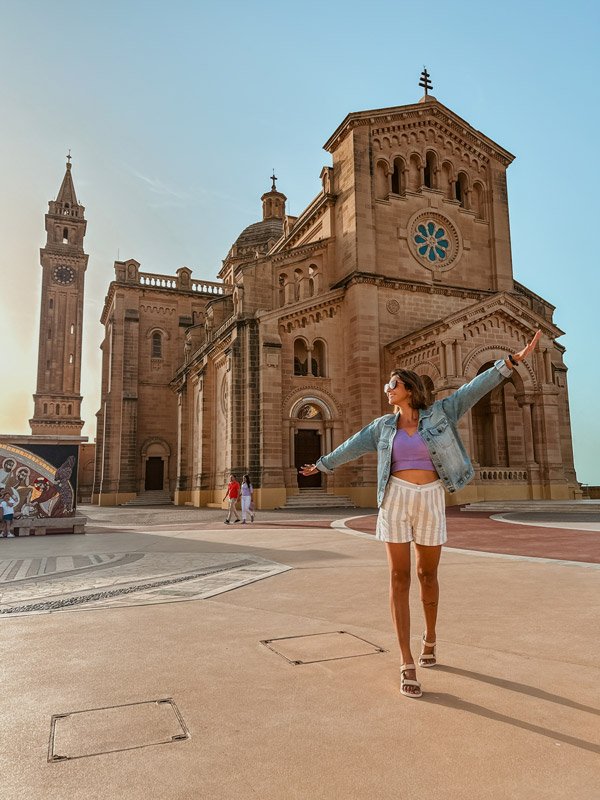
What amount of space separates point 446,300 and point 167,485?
23332mm

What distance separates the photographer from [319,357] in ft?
94.6

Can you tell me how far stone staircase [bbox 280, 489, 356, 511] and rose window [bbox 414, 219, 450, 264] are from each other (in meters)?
13.6

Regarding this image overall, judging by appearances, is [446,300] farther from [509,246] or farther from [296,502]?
[296,502]

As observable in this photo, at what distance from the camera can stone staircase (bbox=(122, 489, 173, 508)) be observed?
126ft

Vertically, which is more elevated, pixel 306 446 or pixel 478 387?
pixel 306 446

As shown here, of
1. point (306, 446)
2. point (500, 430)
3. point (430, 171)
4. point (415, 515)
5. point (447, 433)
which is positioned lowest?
point (415, 515)

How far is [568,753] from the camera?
2.59m

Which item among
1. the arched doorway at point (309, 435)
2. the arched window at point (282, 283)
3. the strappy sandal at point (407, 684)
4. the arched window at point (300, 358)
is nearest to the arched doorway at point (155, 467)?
the arched doorway at point (309, 435)

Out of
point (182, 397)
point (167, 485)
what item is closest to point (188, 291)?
point (182, 397)

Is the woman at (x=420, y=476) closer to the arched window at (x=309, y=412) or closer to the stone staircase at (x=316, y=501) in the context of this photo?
the stone staircase at (x=316, y=501)

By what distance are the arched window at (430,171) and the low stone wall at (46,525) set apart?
83.8 feet

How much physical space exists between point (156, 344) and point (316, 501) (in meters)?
21.9

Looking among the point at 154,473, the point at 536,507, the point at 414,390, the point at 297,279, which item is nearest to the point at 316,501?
the point at 536,507

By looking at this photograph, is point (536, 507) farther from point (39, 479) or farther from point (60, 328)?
point (60, 328)
